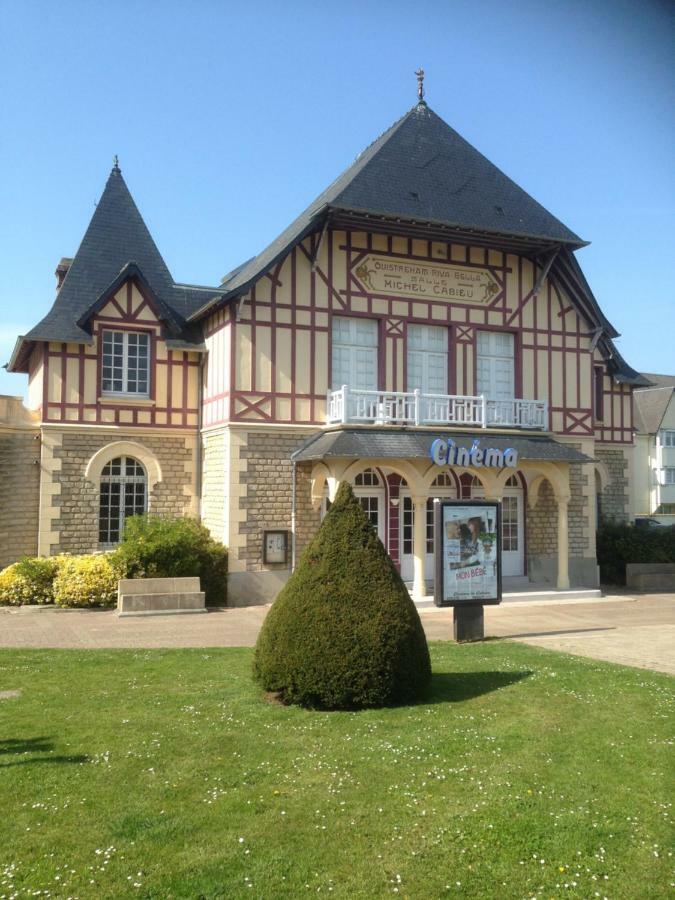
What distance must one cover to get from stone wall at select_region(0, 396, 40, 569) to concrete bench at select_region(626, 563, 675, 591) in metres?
14.8

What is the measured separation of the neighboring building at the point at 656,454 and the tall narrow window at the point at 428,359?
108ft

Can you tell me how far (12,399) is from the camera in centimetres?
1867

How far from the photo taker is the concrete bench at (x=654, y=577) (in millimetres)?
20594

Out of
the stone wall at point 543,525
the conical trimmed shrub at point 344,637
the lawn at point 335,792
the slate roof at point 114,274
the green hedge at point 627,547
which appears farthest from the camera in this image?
the green hedge at point 627,547

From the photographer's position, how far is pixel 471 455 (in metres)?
17.7

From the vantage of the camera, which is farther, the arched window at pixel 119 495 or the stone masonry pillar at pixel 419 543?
the arched window at pixel 119 495

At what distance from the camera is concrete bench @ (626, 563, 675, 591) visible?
20.6m

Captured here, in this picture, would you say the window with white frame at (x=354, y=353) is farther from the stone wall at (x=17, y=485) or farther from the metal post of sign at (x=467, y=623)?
the metal post of sign at (x=467, y=623)

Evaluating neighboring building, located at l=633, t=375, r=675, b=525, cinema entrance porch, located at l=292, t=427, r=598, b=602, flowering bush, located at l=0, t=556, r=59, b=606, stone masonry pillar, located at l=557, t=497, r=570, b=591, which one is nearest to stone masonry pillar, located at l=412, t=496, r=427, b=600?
cinema entrance porch, located at l=292, t=427, r=598, b=602

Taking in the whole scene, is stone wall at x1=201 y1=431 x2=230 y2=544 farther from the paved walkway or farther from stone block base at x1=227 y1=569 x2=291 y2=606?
the paved walkway

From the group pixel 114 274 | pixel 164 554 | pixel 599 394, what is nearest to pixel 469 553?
pixel 164 554

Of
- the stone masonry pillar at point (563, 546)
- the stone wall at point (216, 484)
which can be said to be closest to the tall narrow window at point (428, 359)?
the stone masonry pillar at point (563, 546)

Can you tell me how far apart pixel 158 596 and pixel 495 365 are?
1013 cm

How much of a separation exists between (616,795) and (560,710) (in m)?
2.15
